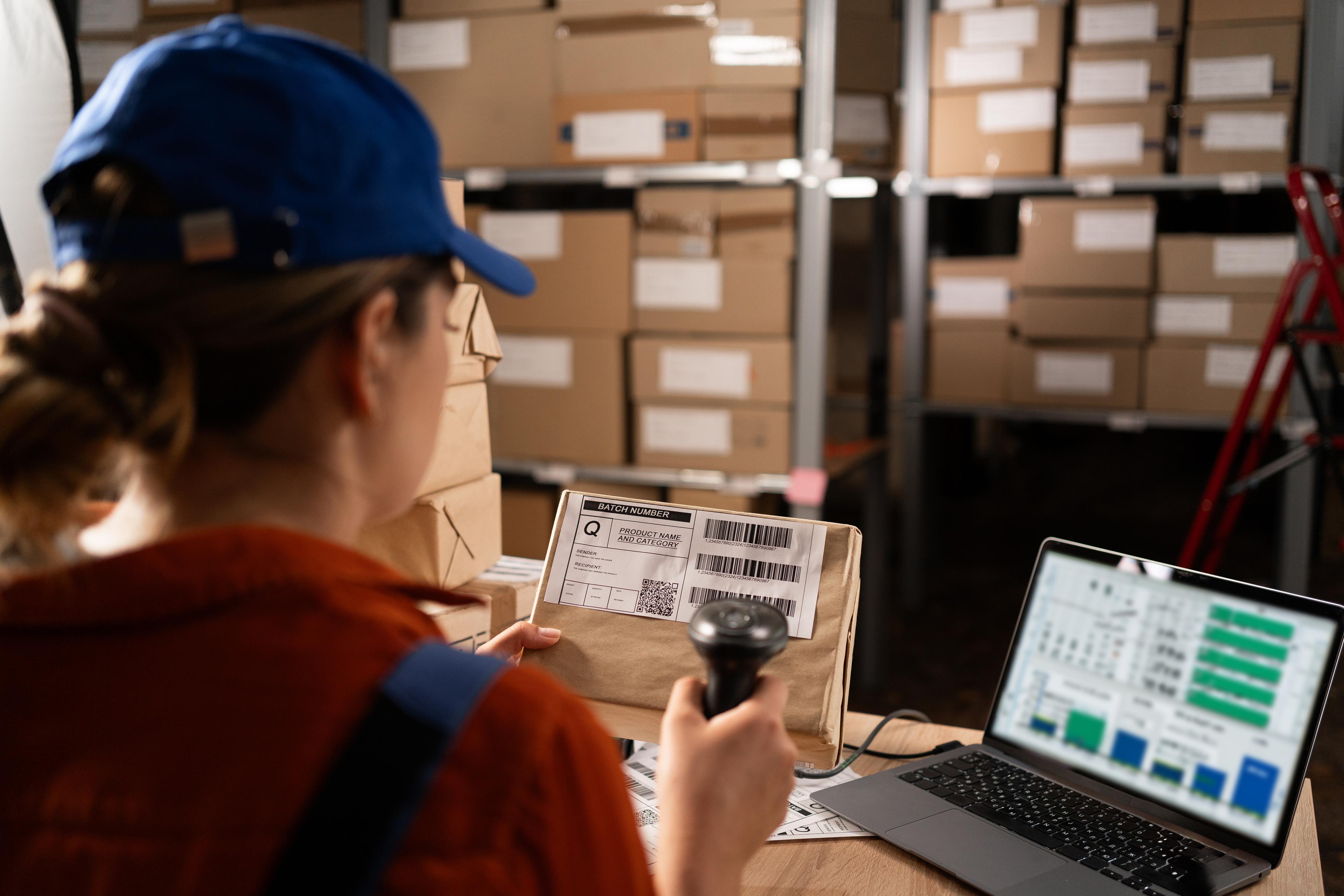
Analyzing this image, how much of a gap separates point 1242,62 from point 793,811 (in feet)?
9.12

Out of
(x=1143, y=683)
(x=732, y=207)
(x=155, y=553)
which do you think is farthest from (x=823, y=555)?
(x=732, y=207)

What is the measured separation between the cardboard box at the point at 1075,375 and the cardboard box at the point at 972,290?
14 cm

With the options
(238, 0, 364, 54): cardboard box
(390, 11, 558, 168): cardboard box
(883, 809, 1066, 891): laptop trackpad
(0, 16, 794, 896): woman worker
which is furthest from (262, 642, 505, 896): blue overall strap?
(238, 0, 364, 54): cardboard box

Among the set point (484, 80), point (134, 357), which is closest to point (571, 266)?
point (484, 80)

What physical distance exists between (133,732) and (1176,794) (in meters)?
0.85

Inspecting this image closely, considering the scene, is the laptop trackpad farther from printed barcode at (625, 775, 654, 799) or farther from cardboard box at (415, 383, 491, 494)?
cardboard box at (415, 383, 491, 494)

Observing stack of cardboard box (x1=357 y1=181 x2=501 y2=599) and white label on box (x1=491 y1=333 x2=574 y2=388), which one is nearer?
stack of cardboard box (x1=357 y1=181 x2=501 y2=599)

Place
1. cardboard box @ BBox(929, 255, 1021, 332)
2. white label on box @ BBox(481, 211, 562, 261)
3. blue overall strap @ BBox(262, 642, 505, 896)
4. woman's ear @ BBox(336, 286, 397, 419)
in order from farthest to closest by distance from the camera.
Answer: cardboard box @ BBox(929, 255, 1021, 332)
white label on box @ BBox(481, 211, 562, 261)
woman's ear @ BBox(336, 286, 397, 419)
blue overall strap @ BBox(262, 642, 505, 896)

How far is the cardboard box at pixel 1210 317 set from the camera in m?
2.96

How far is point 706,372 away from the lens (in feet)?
8.66

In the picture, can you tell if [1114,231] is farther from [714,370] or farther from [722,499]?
[722,499]

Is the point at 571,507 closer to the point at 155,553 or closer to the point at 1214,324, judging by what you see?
the point at 155,553

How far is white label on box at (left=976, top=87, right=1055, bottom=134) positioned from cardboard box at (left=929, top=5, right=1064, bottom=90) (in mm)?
26

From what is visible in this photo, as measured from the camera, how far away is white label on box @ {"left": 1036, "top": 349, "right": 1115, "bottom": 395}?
3189 mm
